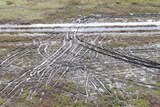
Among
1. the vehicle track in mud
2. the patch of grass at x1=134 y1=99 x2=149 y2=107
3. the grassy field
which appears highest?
the grassy field

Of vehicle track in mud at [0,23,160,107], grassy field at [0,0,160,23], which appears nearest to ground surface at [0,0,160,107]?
vehicle track in mud at [0,23,160,107]

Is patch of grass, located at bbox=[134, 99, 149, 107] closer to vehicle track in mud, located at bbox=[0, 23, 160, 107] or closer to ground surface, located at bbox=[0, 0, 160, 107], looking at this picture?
ground surface, located at bbox=[0, 0, 160, 107]

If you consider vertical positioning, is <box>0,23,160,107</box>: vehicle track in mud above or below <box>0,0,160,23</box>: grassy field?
below

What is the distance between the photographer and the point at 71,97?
23938 millimetres

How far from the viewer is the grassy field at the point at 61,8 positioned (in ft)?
122

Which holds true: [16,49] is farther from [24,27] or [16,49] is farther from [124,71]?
[124,71]

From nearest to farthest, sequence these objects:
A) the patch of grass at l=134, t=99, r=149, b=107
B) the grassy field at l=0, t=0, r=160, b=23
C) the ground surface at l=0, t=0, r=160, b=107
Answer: the patch of grass at l=134, t=99, r=149, b=107 → the ground surface at l=0, t=0, r=160, b=107 → the grassy field at l=0, t=0, r=160, b=23

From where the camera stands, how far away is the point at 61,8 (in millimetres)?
39281

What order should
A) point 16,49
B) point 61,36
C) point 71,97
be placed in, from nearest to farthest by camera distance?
point 71,97
point 16,49
point 61,36

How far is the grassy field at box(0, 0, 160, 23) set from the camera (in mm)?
37188

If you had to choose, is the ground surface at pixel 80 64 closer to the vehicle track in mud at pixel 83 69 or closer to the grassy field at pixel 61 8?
the vehicle track in mud at pixel 83 69

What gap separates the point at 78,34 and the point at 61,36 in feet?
5.33

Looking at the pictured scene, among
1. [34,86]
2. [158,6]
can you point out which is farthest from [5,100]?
[158,6]

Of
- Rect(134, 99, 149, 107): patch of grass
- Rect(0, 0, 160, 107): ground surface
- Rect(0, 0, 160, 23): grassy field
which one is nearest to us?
Rect(134, 99, 149, 107): patch of grass
